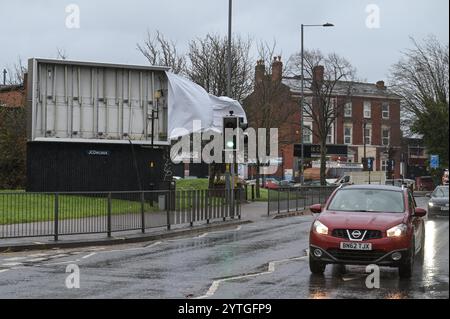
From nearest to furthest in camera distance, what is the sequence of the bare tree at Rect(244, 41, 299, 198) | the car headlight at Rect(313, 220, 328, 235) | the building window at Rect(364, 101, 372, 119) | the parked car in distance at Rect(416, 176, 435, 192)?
the car headlight at Rect(313, 220, 328, 235), the parked car in distance at Rect(416, 176, 435, 192), the bare tree at Rect(244, 41, 299, 198), the building window at Rect(364, 101, 372, 119)

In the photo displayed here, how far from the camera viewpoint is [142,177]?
28234 millimetres

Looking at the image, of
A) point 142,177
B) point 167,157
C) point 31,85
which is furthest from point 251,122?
point 31,85

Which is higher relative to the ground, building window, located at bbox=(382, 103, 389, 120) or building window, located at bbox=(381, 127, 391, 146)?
building window, located at bbox=(382, 103, 389, 120)

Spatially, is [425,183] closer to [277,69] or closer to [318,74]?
[277,69]

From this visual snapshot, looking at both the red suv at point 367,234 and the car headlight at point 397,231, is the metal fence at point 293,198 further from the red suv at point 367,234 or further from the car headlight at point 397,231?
the car headlight at point 397,231

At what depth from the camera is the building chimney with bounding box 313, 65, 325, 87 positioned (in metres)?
55.2

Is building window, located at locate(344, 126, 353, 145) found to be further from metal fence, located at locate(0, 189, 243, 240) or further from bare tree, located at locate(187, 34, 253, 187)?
metal fence, located at locate(0, 189, 243, 240)

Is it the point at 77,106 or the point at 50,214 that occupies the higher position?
the point at 77,106

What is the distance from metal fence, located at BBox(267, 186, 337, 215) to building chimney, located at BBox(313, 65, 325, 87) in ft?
70.7

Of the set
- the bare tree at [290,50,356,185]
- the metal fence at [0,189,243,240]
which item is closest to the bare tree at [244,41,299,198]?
the bare tree at [290,50,356,185]

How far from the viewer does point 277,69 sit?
4647 centimetres

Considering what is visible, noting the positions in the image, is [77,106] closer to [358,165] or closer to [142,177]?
[142,177]

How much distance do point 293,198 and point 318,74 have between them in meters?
27.0
